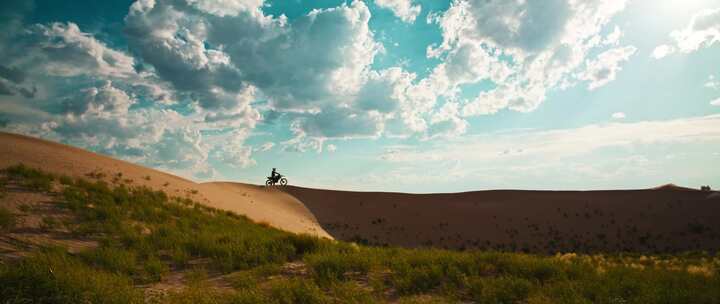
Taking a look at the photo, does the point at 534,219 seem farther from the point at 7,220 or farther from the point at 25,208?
the point at 7,220

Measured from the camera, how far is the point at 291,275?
8.16 meters

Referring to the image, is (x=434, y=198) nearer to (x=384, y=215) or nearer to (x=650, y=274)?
(x=384, y=215)

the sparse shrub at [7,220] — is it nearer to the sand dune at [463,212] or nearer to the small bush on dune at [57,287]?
the small bush on dune at [57,287]

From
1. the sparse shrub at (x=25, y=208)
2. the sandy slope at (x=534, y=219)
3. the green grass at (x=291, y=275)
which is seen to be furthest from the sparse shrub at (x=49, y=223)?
the sandy slope at (x=534, y=219)

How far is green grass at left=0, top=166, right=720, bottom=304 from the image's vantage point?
5.91 meters

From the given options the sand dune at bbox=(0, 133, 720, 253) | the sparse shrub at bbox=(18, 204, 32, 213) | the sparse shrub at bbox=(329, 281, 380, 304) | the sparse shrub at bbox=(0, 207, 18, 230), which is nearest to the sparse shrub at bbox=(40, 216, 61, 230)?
the sparse shrub at bbox=(0, 207, 18, 230)

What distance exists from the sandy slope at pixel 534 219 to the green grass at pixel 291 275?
1950cm

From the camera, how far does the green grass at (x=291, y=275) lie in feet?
19.4

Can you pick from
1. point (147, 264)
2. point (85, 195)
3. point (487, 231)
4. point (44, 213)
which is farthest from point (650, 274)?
point (487, 231)

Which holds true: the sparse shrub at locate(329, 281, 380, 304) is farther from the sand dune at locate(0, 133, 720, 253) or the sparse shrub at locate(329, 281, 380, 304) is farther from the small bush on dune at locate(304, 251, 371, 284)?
the sand dune at locate(0, 133, 720, 253)

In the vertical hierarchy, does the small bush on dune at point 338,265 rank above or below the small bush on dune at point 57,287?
below

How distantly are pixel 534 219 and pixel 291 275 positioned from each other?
110 feet

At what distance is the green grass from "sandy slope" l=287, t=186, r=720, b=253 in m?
19.5

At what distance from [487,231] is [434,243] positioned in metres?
6.24
